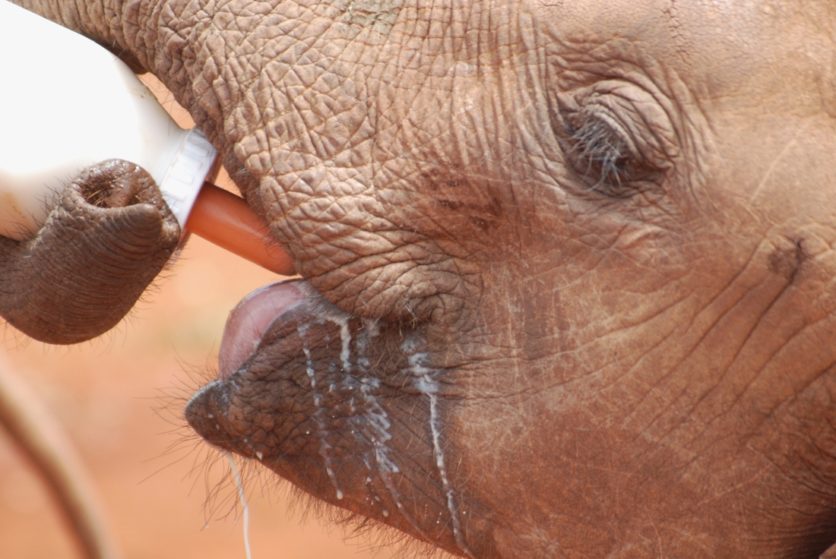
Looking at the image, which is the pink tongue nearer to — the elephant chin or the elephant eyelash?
the elephant chin

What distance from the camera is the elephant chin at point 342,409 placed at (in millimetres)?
2398

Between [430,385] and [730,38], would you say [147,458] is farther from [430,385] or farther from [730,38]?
[730,38]

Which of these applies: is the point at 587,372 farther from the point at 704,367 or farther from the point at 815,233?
the point at 815,233

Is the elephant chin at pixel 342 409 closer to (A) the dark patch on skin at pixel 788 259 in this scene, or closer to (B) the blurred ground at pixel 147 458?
(A) the dark patch on skin at pixel 788 259

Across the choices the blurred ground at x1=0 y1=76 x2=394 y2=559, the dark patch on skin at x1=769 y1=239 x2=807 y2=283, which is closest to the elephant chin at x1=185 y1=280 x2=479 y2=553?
the dark patch on skin at x1=769 y1=239 x2=807 y2=283

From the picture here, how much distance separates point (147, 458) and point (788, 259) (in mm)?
4937

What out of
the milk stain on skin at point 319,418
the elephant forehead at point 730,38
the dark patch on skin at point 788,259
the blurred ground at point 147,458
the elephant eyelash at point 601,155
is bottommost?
the blurred ground at point 147,458

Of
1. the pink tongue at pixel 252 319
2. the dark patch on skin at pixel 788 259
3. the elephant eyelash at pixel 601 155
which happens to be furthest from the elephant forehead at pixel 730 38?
the pink tongue at pixel 252 319

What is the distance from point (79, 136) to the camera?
7.77 ft

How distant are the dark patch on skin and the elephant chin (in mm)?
568

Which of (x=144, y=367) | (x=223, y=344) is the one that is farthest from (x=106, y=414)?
(x=223, y=344)

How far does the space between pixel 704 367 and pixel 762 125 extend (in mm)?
380

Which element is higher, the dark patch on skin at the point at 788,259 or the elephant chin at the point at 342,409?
the dark patch on skin at the point at 788,259

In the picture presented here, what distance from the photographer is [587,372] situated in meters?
2.28
